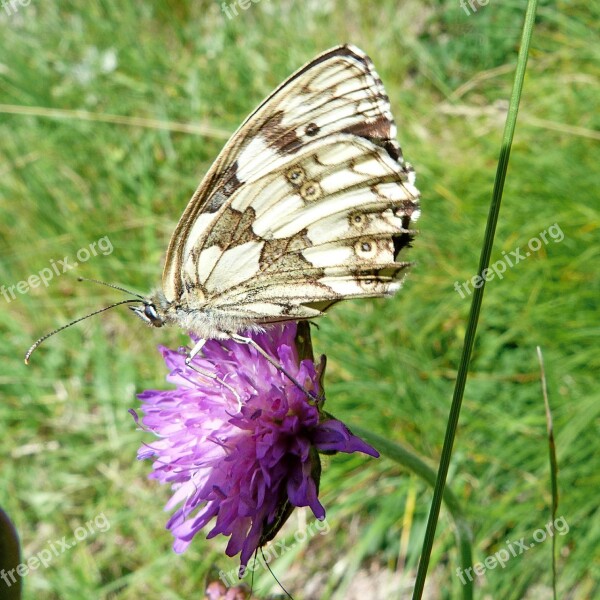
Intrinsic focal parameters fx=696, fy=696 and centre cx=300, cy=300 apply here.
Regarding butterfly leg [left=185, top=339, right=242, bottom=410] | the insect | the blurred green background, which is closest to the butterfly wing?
the insect

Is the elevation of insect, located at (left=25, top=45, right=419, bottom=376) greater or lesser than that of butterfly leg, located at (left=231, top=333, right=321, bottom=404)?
greater

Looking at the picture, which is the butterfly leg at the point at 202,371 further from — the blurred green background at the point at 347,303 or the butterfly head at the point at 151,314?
the blurred green background at the point at 347,303

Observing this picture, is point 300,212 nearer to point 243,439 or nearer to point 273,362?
point 273,362

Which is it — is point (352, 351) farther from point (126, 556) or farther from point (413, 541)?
point (126, 556)

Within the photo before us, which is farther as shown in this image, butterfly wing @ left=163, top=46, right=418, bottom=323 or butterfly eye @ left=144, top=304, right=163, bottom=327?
butterfly eye @ left=144, top=304, right=163, bottom=327

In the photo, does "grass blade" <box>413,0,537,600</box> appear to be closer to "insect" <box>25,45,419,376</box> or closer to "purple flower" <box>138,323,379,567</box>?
"purple flower" <box>138,323,379,567</box>

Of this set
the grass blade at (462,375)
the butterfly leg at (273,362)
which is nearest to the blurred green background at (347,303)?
the butterfly leg at (273,362)
